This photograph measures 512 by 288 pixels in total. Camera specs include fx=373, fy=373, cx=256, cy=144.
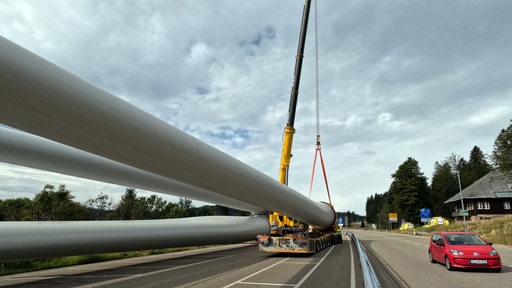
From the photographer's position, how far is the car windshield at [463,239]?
1221cm

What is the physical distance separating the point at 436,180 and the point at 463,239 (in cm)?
11273

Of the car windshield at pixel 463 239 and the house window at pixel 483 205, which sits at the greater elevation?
the house window at pixel 483 205

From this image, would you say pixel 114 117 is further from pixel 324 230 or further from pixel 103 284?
pixel 324 230

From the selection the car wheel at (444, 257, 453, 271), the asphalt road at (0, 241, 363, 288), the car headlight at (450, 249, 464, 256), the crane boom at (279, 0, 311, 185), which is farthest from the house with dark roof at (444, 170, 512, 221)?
the asphalt road at (0, 241, 363, 288)

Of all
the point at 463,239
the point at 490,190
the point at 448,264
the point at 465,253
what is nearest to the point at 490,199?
the point at 490,190

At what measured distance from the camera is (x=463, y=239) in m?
12.5

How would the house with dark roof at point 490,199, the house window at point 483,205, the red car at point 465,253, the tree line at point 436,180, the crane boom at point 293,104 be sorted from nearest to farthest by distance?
the red car at point 465,253 < the crane boom at point 293,104 < the tree line at point 436,180 < the house with dark roof at point 490,199 < the house window at point 483,205

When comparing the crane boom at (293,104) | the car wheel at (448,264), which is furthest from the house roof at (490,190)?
the car wheel at (448,264)

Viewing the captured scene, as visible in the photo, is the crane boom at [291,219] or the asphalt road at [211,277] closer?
the asphalt road at [211,277]

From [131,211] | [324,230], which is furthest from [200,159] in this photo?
[131,211]

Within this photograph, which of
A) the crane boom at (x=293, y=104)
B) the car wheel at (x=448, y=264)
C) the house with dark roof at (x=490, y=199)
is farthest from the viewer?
the house with dark roof at (x=490, y=199)

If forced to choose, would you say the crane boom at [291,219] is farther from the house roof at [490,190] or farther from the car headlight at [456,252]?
the house roof at [490,190]

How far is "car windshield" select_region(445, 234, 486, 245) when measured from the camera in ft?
40.1

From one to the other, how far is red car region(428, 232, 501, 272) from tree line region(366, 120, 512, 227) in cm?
3370
